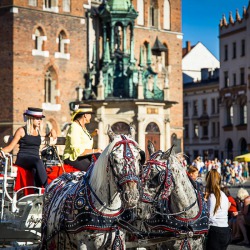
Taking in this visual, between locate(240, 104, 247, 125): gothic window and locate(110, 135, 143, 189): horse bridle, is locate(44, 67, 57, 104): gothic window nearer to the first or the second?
locate(240, 104, 247, 125): gothic window

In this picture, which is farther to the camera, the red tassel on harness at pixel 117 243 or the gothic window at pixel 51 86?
the gothic window at pixel 51 86

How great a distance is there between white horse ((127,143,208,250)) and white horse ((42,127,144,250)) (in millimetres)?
518

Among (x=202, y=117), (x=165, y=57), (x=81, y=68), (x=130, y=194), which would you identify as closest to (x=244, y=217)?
(x=130, y=194)

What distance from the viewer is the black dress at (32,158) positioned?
10082mm

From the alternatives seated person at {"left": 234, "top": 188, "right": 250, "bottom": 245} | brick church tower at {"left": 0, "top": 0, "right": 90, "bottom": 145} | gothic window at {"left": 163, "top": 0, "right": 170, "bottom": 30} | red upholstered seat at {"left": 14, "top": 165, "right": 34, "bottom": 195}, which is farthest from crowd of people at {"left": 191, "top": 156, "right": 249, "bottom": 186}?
red upholstered seat at {"left": 14, "top": 165, "right": 34, "bottom": 195}

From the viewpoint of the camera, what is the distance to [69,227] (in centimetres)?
748

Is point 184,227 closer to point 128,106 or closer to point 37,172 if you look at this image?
point 37,172

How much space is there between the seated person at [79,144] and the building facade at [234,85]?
54021 mm

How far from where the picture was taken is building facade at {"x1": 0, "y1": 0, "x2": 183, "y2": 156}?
127ft

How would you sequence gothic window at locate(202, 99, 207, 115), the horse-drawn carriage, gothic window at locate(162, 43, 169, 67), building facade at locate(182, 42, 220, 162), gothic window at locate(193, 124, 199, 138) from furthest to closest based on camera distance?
1. gothic window at locate(193, 124, 199, 138)
2. gothic window at locate(202, 99, 207, 115)
3. building facade at locate(182, 42, 220, 162)
4. gothic window at locate(162, 43, 169, 67)
5. the horse-drawn carriage

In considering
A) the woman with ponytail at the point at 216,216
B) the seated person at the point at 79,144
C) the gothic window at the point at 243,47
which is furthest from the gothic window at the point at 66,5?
the woman with ponytail at the point at 216,216

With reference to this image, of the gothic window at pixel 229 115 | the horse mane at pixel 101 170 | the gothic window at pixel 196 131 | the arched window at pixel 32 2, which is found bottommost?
the horse mane at pixel 101 170

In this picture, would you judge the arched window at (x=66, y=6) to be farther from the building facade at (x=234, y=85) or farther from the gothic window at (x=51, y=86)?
the building facade at (x=234, y=85)

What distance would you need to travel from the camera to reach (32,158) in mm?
10133
